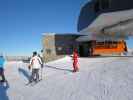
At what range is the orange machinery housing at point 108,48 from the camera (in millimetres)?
34219

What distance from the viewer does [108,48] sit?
35.3 metres

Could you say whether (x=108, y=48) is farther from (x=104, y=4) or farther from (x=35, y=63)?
(x=35, y=63)

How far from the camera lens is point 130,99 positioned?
23.5 feet

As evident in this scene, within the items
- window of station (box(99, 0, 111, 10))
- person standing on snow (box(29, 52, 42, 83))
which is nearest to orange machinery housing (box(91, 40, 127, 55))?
window of station (box(99, 0, 111, 10))

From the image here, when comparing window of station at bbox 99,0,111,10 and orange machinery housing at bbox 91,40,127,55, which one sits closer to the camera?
window of station at bbox 99,0,111,10

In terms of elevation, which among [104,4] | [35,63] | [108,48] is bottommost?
[35,63]

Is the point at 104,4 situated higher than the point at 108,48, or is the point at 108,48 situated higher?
the point at 104,4

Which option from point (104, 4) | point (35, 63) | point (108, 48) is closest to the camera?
point (35, 63)

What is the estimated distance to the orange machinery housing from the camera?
34219mm

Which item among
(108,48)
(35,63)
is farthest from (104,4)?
(35,63)

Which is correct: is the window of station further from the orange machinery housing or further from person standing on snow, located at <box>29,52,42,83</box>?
person standing on snow, located at <box>29,52,42,83</box>

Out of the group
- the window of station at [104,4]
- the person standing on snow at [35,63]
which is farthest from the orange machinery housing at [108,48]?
the person standing on snow at [35,63]

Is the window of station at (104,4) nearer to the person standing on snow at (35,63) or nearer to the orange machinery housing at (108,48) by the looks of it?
the orange machinery housing at (108,48)

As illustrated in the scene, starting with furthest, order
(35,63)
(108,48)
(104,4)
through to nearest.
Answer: (108,48), (104,4), (35,63)
